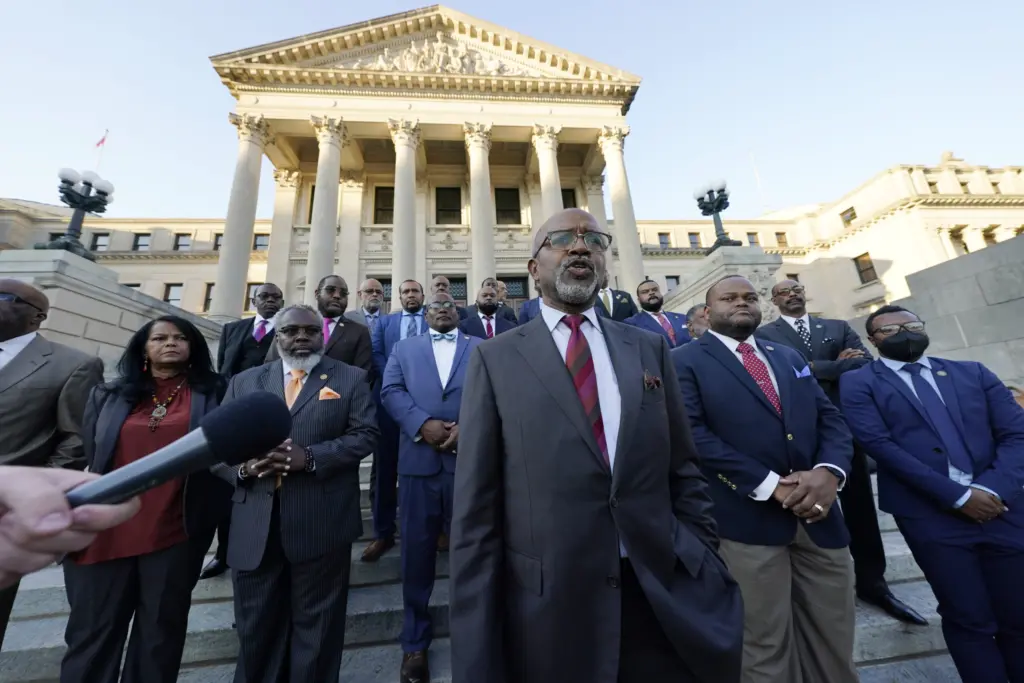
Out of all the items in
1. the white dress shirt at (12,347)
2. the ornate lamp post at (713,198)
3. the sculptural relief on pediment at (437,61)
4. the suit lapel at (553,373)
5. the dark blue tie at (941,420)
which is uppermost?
the sculptural relief on pediment at (437,61)

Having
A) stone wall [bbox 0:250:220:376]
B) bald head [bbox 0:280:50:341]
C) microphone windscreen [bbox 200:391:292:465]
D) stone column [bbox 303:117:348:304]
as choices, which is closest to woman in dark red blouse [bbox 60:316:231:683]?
bald head [bbox 0:280:50:341]

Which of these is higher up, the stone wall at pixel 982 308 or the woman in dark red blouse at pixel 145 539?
the stone wall at pixel 982 308

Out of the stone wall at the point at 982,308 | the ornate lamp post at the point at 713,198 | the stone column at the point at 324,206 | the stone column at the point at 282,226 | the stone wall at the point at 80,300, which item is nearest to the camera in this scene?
the stone wall at the point at 982,308

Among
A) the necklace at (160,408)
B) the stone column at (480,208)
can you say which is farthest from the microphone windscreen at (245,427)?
the stone column at (480,208)

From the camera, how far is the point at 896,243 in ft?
102

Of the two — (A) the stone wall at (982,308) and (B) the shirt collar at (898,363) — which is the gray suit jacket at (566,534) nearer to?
(B) the shirt collar at (898,363)

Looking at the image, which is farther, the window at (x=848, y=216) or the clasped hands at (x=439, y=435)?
the window at (x=848, y=216)

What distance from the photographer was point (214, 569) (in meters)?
3.72

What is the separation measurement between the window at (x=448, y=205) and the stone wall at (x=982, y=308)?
61.5 feet

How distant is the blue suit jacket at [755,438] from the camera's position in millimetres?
2475

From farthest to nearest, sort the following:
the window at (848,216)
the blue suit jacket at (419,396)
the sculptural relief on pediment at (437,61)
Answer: the window at (848,216) → the sculptural relief on pediment at (437,61) → the blue suit jacket at (419,396)

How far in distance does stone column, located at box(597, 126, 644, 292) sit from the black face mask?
48.2ft

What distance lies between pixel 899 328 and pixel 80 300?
12.5 metres

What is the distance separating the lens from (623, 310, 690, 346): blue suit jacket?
19.2ft
